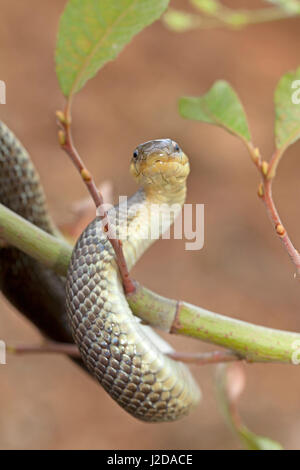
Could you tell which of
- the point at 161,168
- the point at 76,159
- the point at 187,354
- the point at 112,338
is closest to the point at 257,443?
the point at 187,354

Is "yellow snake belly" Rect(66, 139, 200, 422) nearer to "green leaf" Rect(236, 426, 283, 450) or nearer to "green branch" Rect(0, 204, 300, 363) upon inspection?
"green branch" Rect(0, 204, 300, 363)

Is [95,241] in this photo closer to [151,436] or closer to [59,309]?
[59,309]

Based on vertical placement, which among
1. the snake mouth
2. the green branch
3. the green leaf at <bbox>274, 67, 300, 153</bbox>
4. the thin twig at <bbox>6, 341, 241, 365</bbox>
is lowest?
the thin twig at <bbox>6, 341, 241, 365</bbox>

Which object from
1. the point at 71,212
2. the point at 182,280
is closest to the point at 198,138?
the point at 182,280

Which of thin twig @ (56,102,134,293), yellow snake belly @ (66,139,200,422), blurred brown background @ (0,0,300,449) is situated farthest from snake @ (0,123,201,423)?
blurred brown background @ (0,0,300,449)

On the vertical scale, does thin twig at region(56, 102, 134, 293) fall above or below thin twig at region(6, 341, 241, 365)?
above

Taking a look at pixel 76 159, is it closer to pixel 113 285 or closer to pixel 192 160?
pixel 113 285
